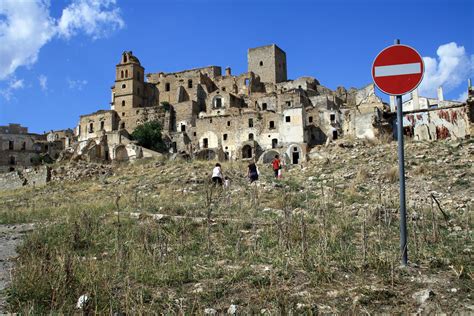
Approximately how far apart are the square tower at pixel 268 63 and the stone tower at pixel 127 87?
15369 millimetres

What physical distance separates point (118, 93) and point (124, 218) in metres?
49.7

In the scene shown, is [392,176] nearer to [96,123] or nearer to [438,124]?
[438,124]

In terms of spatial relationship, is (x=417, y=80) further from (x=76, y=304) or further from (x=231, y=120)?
→ (x=231, y=120)

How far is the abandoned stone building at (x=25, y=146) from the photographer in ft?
194

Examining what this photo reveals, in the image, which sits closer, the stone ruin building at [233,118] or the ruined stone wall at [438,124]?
the ruined stone wall at [438,124]

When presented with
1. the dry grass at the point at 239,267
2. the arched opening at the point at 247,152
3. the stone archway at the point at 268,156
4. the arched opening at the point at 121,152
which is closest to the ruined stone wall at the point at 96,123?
the arched opening at the point at 121,152

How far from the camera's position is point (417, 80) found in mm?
5090

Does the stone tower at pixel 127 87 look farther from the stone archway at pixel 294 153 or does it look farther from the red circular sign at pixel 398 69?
the red circular sign at pixel 398 69

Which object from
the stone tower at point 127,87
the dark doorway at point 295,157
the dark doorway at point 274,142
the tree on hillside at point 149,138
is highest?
the stone tower at point 127,87

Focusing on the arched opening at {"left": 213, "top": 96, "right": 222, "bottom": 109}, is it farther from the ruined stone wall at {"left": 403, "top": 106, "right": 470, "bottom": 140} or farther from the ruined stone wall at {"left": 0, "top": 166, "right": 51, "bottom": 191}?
the ruined stone wall at {"left": 403, "top": 106, "right": 470, "bottom": 140}

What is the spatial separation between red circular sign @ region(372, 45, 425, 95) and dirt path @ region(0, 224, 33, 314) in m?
4.71

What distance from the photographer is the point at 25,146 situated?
6306cm

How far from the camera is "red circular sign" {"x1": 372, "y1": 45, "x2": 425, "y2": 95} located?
5.10m

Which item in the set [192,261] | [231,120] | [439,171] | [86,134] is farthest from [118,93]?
[192,261]
